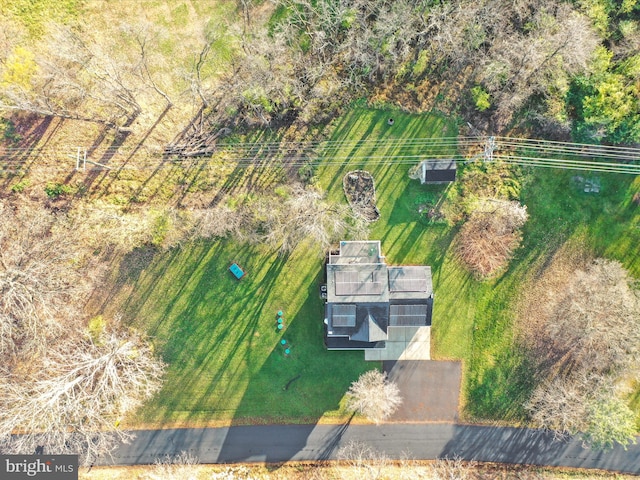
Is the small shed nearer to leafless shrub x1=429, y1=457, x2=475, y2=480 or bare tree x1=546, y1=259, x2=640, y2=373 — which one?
bare tree x1=546, y1=259, x2=640, y2=373

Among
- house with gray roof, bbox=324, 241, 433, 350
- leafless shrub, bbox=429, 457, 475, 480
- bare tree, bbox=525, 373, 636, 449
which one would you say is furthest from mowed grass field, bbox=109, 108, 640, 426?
leafless shrub, bbox=429, 457, 475, 480

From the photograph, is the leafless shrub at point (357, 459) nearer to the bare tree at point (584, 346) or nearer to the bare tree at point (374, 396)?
the bare tree at point (374, 396)

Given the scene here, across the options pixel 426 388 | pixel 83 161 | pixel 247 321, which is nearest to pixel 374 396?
pixel 426 388

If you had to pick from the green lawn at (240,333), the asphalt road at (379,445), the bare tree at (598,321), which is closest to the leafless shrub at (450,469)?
the asphalt road at (379,445)

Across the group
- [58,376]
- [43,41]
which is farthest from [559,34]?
[58,376]

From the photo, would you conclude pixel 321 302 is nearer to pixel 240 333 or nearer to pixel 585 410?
pixel 240 333
